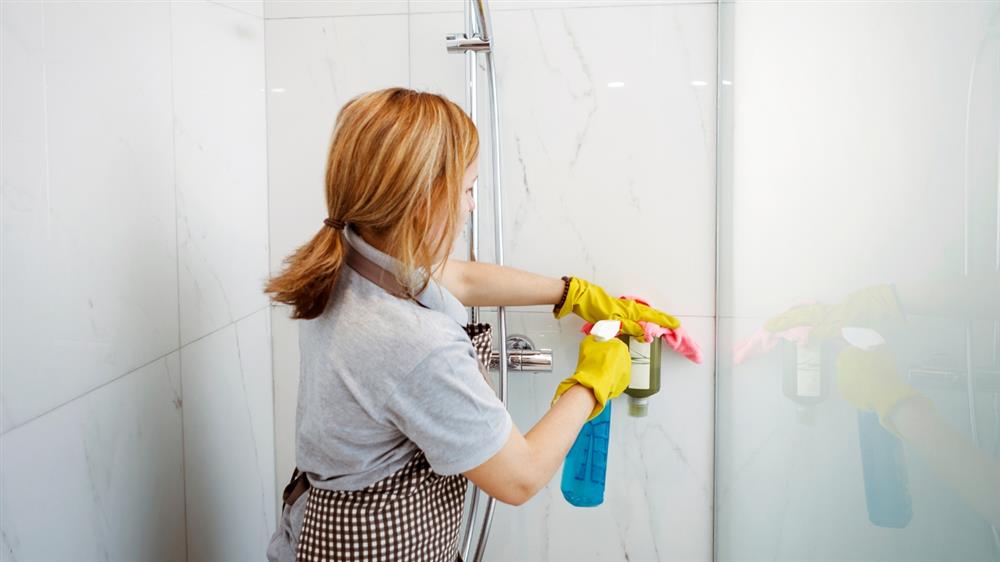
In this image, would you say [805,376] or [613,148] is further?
[613,148]

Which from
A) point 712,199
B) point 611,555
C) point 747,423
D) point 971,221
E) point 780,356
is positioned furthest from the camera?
point 611,555

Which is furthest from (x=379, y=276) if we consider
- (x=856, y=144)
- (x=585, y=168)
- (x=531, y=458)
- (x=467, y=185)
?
(x=585, y=168)

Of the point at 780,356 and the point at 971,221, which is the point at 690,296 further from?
the point at 971,221

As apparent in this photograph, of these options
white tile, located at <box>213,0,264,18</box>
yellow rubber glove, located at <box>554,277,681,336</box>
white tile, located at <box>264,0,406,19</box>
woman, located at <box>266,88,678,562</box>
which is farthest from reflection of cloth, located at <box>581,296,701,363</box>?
white tile, located at <box>213,0,264,18</box>

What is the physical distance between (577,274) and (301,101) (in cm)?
67

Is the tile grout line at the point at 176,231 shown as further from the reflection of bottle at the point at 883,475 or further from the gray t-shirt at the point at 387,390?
the reflection of bottle at the point at 883,475

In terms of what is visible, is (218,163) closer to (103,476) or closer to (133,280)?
(133,280)

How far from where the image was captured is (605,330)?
126 centimetres

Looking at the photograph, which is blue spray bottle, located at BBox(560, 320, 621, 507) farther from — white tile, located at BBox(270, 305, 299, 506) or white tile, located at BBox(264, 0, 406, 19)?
white tile, located at BBox(264, 0, 406, 19)

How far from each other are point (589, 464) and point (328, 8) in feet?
3.41

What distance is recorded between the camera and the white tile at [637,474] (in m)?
1.52

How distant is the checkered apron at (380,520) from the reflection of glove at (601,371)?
27 cm

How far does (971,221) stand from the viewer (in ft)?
1.66

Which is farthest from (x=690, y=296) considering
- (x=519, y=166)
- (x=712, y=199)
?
(x=519, y=166)
